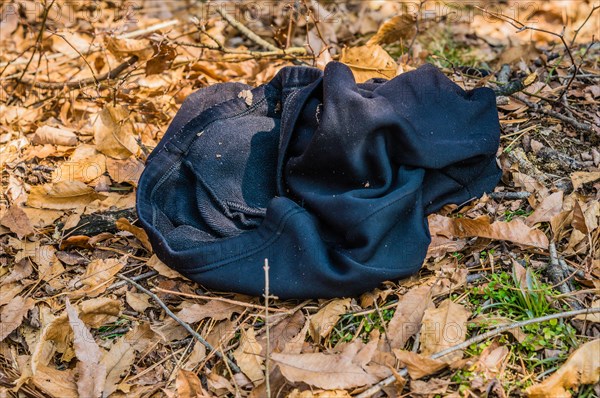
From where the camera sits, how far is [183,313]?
186 centimetres

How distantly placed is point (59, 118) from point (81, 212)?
901 mm

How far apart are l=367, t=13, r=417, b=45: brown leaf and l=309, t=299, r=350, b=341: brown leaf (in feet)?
5.32

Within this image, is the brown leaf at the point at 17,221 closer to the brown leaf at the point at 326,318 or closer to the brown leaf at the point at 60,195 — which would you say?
the brown leaf at the point at 60,195

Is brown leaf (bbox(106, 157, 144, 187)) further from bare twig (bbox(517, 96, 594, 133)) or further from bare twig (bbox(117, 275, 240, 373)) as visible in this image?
bare twig (bbox(517, 96, 594, 133))

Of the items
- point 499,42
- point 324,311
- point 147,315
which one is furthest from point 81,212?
point 499,42

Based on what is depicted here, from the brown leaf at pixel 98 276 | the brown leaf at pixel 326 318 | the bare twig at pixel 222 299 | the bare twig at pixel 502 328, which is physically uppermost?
the brown leaf at pixel 98 276

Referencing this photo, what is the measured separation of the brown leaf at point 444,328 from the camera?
5.36ft

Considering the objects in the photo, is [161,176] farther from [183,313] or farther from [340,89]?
[340,89]

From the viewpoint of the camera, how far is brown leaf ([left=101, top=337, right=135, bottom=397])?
1683mm

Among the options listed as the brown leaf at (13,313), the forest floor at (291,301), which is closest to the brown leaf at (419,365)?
the forest floor at (291,301)

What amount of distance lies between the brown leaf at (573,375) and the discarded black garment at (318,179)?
51cm

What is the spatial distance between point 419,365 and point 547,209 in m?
0.83

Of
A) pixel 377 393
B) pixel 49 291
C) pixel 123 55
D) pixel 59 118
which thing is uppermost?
pixel 123 55

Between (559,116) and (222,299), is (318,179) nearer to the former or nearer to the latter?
(222,299)
